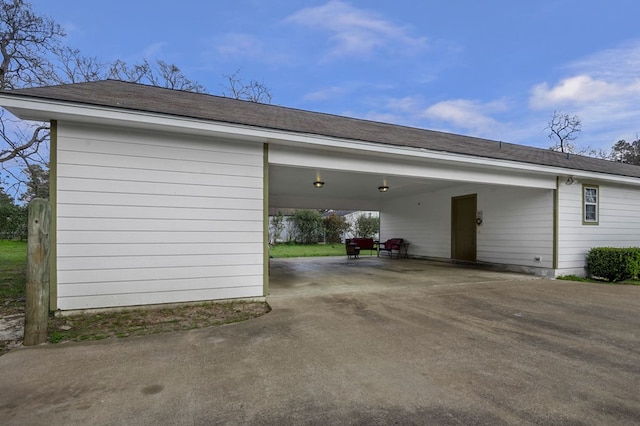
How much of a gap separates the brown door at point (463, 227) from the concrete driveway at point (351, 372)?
603 cm

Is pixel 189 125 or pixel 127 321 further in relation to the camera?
pixel 189 125

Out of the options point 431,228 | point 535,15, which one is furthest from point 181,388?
point 535,15

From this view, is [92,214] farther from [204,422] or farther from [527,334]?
[527,334]

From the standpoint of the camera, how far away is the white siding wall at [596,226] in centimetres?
859

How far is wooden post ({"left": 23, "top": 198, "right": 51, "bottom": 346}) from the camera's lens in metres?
3.37

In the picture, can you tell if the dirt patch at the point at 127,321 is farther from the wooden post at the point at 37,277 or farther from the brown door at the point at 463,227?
the brown door at the point at 463,227

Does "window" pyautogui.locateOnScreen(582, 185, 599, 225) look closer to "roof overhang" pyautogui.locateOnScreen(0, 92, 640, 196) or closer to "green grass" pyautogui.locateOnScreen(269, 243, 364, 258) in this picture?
"roof overhang" pyautogui.locateOnScreen(0, 92, 640, 196)

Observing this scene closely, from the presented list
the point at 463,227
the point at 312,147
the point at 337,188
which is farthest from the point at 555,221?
the point at 312,147

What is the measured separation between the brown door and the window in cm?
290

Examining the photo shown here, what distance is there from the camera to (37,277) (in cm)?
340

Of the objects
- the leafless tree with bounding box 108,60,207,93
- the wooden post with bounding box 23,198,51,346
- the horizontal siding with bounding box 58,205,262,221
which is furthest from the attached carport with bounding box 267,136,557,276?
the leafless tree with bounding box 108,60,207,93

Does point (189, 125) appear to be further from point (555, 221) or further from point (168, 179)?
point (555, 221)

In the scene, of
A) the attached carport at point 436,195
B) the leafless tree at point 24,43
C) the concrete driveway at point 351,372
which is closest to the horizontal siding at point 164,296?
the concrete driveway at point 351,372

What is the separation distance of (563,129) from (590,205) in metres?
16.6
